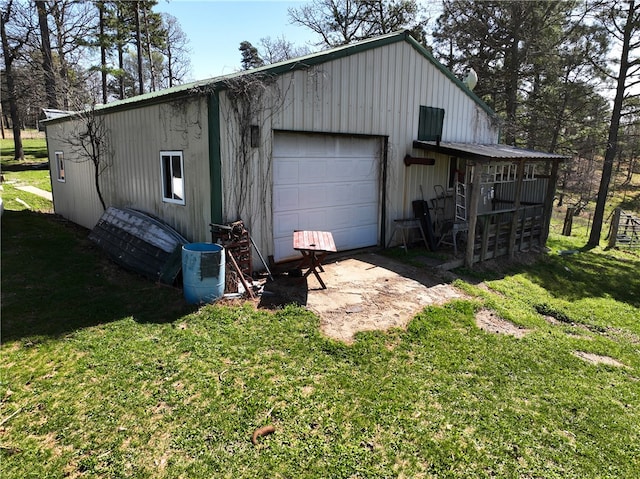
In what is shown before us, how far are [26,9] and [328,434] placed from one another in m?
26.1

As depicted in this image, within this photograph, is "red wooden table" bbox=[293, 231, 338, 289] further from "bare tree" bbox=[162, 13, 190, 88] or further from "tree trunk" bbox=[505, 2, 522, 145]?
"bare tree" bbox=[162, 13, 190, 88]

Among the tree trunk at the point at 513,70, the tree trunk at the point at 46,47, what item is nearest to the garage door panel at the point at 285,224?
the tree trunk at the point at 513,70

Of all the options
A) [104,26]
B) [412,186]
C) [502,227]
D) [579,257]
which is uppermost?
[104,26]

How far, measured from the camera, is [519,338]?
4984 millimetres

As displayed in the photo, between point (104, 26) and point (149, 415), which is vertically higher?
point (104, 26)

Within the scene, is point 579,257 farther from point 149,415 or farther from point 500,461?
point 149,415

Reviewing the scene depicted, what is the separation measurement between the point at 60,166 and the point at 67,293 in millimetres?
7818

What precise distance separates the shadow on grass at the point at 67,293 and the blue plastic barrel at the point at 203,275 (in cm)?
22

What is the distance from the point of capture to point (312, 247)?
18.4 ft

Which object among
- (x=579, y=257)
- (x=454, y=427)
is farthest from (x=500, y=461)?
(x=579, y=257)

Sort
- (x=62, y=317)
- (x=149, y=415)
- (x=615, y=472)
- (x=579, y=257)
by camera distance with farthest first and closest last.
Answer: (x=579, y=257), (x=62, y=317), (x=149, y=415), (x=615, y=472)

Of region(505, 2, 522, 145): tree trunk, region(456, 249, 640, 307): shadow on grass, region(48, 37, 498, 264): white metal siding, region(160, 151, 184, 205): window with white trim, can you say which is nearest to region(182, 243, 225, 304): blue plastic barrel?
region(48, 37, 498, 264): white metal siding

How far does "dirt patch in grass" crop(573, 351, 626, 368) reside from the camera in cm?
464

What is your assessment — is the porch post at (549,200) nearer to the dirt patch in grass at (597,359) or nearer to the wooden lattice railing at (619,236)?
the wooden lattice railing at (619,236)
